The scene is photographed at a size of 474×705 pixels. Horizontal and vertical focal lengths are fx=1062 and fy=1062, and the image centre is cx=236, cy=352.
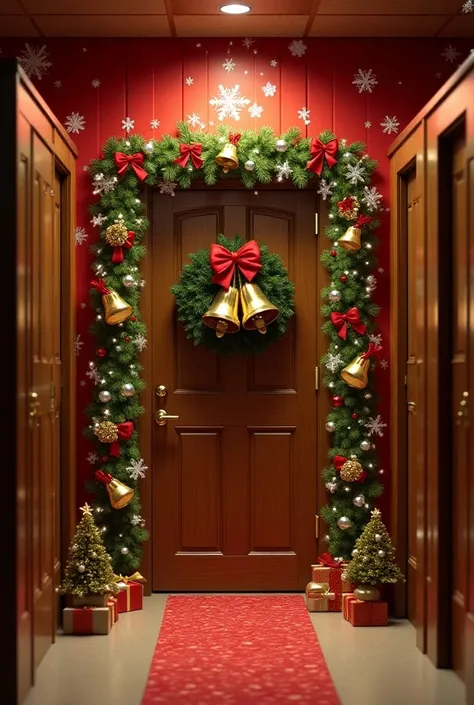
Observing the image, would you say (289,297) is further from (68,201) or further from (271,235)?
(68,201)

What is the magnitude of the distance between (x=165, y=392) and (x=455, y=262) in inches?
78.5

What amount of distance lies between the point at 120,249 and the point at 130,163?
18.0 inches

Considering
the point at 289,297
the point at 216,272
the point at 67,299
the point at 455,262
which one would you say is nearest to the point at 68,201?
the point at 67,299

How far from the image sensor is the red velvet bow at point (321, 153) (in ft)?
18.3

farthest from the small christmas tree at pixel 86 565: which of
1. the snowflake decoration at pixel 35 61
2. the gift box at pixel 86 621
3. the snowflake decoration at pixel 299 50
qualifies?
the snowflake decoration at pixel 299 50

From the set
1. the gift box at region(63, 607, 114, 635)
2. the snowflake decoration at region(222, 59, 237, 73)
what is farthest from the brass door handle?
the snowflake decoration at region(222, 59, 237, 73)

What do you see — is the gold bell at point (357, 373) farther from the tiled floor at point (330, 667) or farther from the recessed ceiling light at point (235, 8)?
the recessed ceiling light at point (235, 8)

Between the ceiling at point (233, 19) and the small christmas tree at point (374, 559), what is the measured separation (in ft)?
8.06

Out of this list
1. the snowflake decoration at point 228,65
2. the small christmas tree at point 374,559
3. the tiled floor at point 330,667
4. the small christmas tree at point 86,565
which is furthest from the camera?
the snowflake decoration at point 228,65

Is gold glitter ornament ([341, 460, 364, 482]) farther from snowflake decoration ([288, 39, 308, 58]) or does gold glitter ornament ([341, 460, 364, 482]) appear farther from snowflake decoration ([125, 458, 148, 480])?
snowflake decoration ([288, 39, 308, 58])

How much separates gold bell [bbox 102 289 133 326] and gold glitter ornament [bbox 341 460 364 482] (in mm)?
1376

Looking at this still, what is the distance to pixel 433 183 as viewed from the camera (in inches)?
175
